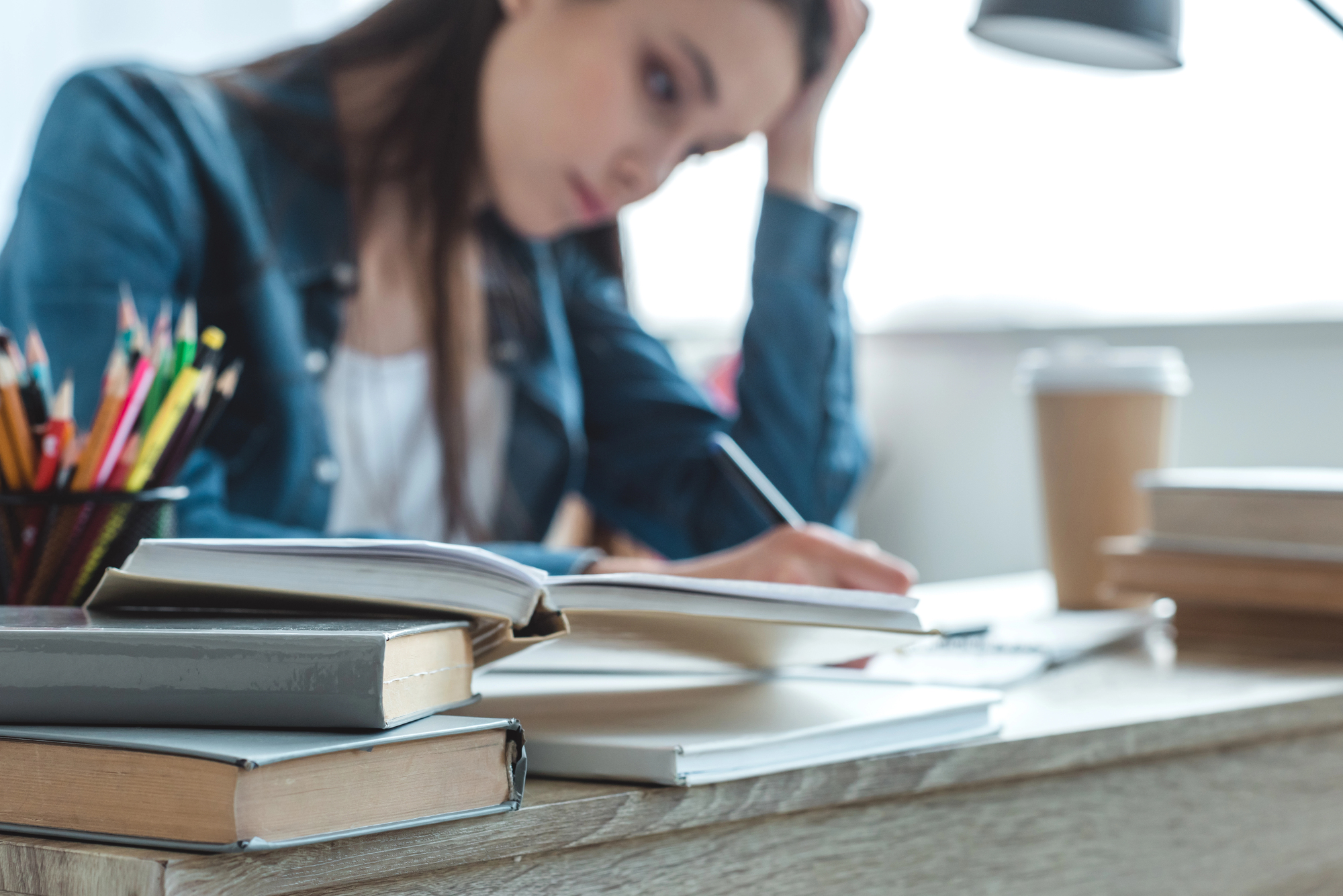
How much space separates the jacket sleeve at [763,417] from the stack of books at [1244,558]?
0.41 metres

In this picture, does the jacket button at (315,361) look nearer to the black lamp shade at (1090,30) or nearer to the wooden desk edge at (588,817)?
the black lamp shade at (1090,30)

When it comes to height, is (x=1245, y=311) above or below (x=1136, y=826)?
above

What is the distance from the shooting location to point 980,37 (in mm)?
968

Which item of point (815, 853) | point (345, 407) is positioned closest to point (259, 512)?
point (345, 407)

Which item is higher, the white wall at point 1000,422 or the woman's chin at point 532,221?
the woman's chin at point 532,221

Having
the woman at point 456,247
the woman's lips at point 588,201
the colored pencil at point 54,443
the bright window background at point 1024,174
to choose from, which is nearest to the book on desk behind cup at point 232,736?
the colored pencil at point 54,443

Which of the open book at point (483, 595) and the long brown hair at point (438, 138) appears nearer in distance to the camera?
the open book at point (483, 595)

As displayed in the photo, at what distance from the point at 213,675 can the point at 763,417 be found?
0.95 meters

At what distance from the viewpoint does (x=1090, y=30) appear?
87cm

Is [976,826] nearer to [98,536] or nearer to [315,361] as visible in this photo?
[98,536]

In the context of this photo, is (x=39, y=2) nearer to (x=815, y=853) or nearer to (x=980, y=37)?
(x=980, y=37)

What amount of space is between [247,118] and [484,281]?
298 mm

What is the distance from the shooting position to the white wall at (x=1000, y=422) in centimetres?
156

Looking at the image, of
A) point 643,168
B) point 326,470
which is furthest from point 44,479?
point 643,168
